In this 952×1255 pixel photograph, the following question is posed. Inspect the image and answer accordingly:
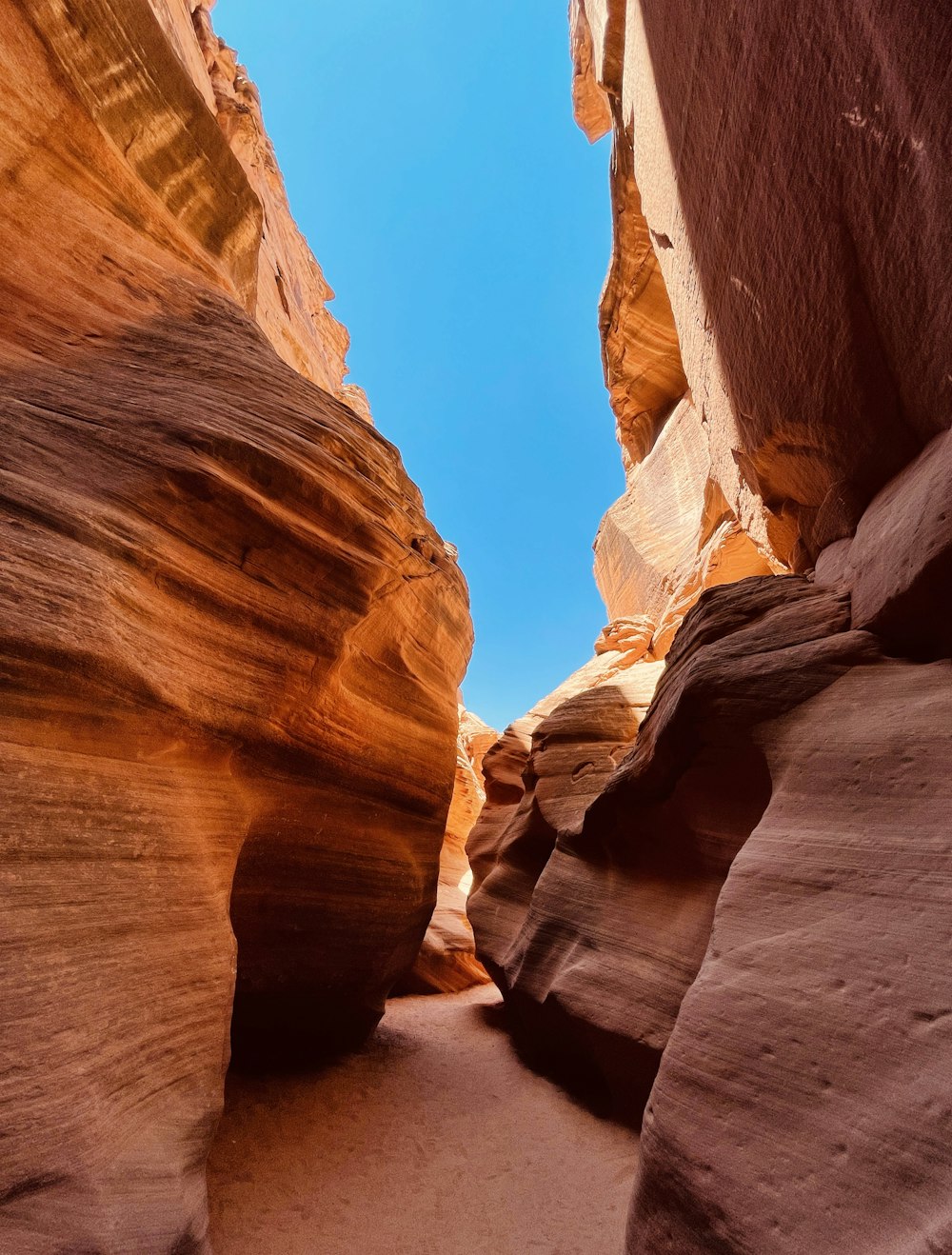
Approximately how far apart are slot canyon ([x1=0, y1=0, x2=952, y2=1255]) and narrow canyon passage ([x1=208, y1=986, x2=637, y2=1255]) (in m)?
0.05

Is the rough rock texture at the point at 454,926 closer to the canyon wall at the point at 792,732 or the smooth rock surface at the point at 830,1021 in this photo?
the canyon wall at the point at 792,732

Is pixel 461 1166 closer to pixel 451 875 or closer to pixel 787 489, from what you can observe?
pixel 787 489

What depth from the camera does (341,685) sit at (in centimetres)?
697

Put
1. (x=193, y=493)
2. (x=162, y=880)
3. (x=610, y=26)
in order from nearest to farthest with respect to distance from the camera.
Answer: (x=162, y=880)
(x=193, y=493)
(x=610, y=26)

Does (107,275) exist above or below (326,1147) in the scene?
above

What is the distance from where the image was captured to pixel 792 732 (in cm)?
454

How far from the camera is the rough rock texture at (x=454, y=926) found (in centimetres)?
1314

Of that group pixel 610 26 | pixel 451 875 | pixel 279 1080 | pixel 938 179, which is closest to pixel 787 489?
pixel 938 179

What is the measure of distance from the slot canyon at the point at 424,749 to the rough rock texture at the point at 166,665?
3cm

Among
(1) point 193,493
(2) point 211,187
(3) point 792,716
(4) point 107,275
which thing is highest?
(2) point 211,187

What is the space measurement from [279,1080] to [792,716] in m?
6.99

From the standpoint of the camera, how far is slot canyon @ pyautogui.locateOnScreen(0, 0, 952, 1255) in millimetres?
3229

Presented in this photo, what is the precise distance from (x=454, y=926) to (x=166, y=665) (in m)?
11.9

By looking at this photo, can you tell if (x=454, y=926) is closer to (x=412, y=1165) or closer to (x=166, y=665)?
(x=412, y=1165)
